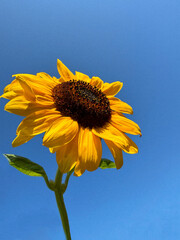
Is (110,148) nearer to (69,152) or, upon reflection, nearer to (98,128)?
(98,128)

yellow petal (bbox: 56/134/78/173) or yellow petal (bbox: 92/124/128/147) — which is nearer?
yellow petal (bbox: 56/134/78/173)

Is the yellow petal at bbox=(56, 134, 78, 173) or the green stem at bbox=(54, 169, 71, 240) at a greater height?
the yellow petal at bbox=(56, 134, 78, 173)

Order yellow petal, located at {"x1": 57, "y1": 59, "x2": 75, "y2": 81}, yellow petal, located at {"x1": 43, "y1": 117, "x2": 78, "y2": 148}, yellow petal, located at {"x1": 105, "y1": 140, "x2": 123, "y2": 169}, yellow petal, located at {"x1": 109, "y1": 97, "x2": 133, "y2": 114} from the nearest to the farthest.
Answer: yellow petal, located at {"x1": 43, "y1": 117, "x2": 78, "y2": 148} < yellow petal, located at {"x1": 105, "y1": 140, "x2": 123, "y2": 169} < yellow petal, located at {"x1": 109, "y1": 97, "x2": 133, "y2": 114} < yellow petal, located at {"x1": 57, "y1": 59, "x2": 75, "y2": 81}

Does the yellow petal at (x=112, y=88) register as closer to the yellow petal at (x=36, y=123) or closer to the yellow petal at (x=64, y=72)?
the yellow petal at (x=64, y=72)

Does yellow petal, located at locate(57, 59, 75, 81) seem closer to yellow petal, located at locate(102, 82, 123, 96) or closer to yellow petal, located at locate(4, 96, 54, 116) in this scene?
yellow petal, located at locate(102, 82, 123, 96)

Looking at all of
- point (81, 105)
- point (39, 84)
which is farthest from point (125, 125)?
point (39, 84)

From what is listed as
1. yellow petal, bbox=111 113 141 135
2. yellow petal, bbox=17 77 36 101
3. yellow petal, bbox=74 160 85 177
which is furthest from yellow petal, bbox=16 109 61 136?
yellow petal, bbox=111 113 141 135

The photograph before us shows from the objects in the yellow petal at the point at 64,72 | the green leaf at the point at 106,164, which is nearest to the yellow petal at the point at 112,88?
the yellow petal at the point at 64,72
